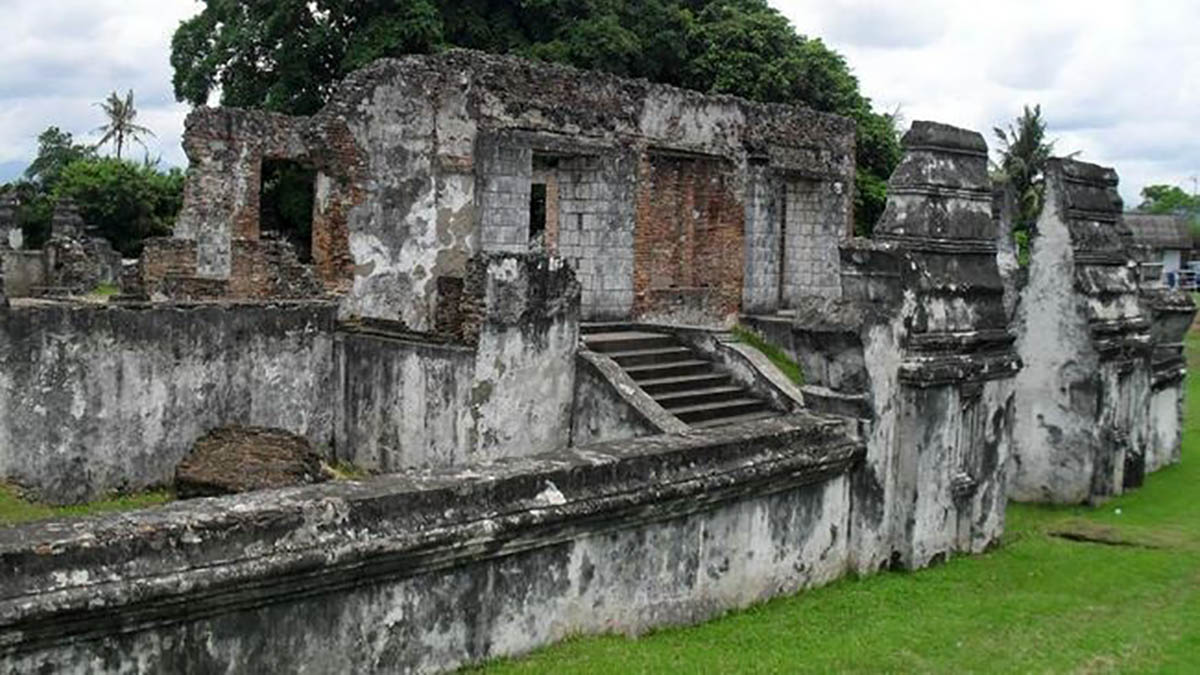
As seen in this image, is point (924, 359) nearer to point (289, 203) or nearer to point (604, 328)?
point (604, 328)

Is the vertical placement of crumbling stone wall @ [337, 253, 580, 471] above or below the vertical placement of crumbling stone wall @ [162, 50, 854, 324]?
below

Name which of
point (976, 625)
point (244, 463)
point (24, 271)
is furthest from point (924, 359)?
point (24, 271)

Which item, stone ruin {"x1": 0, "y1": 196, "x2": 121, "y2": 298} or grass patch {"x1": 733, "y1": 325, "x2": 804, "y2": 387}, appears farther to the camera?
stone ruin {"x1": 0, "y1": 196, "x2": 121, "y2": 298}

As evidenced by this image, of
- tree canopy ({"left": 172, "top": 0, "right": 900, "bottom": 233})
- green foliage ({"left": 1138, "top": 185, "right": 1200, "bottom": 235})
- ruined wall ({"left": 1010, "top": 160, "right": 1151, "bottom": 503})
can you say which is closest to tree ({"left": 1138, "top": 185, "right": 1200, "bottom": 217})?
green foliage ({"left": 1138, "top": 185, "right": 1200, "bottom": 235})

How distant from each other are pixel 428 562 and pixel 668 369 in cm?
743

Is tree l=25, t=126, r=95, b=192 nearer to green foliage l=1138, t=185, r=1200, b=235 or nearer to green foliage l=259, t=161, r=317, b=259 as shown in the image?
green foliage l=259, t=161, r=317, b=259

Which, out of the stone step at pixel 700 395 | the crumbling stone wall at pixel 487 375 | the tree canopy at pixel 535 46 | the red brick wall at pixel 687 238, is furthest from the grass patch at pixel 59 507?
the tree canopy at pixel 535 46

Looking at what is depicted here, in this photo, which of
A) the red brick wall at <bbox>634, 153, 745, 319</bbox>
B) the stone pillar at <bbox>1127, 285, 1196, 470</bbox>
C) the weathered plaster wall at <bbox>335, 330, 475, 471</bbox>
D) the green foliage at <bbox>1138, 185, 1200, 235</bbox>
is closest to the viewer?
the weathered plaster wall at <bbox>335, 330, 475, 471</bbox>

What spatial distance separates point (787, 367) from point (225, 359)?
6925 millimetres

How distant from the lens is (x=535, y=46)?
26.8 metres

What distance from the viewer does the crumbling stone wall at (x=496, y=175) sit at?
14.4m

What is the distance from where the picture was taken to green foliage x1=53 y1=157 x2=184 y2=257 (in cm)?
3597

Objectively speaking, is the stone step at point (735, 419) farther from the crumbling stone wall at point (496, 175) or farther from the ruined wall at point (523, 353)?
the crumbling stone wall at point (496, 175)

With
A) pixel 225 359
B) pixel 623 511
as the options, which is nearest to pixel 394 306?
pixel 225 359
